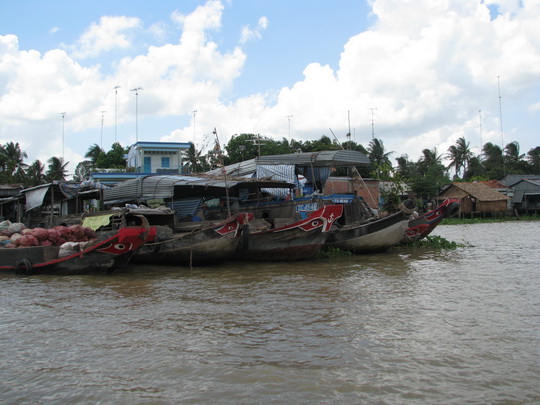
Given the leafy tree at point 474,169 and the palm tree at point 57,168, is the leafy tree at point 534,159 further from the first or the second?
the palm tree at point 57,168

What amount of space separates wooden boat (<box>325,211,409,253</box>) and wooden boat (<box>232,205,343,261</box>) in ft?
4.38

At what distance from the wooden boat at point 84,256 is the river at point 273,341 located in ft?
1.43

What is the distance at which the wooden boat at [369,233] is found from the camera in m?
12.7

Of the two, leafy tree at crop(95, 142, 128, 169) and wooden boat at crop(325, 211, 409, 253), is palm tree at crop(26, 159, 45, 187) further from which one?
wooden boat at crop(325, 211, 409, 253)

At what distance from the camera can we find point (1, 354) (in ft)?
15.1

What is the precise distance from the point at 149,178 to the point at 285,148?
945 inches

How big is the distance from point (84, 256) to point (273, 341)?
577 cm

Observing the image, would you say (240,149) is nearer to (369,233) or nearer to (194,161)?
(194,161)

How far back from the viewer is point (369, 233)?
12.8 metres

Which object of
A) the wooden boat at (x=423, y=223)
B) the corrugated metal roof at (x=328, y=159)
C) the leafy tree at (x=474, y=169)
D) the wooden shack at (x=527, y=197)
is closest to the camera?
the corrugated metal roof at (x=328, y=159)

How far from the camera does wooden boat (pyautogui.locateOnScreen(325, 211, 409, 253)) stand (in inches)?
500

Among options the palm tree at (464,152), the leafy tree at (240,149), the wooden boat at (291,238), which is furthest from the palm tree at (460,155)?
the wooden boat at (291,238)

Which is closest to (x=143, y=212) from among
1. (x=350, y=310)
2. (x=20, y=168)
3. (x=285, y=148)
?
(x=350, y=310)

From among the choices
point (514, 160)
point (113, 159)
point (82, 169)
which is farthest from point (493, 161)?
point (82, 169)
